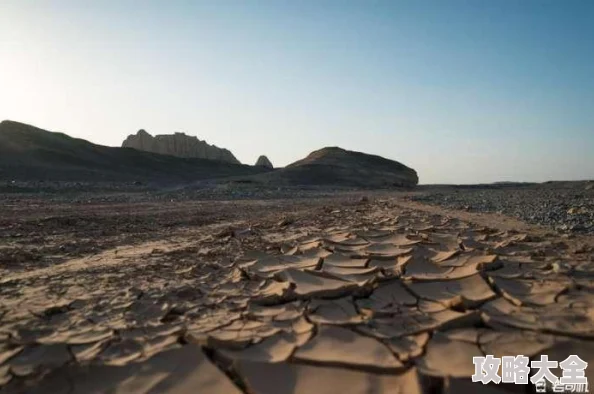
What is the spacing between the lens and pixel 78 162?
1137 inches

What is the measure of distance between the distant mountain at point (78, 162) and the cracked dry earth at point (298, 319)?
20.4 meters

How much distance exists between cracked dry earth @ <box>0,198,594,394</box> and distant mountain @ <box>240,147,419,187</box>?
2294cm

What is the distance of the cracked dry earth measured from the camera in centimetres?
182

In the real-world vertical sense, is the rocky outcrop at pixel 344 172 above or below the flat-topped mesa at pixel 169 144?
below

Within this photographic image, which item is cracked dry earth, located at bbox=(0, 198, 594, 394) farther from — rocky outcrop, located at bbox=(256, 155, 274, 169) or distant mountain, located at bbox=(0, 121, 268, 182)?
rocky outcrop, located at bbox=(256, 155, 274, 169)

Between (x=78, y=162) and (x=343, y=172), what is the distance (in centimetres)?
1739

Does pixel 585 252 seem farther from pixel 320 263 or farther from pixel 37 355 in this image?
pixel 37 355

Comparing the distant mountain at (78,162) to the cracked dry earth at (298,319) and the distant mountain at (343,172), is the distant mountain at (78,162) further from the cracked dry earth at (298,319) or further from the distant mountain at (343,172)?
the cracked dry earth at (298,319)

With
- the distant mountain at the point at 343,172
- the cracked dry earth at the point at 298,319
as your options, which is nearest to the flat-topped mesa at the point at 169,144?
the distant mountain at the point at 343,172

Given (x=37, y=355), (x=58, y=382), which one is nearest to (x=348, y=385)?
(x=58, y=382)

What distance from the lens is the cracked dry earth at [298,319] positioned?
1.82 metres

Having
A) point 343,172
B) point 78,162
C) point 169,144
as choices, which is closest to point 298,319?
point 78,162

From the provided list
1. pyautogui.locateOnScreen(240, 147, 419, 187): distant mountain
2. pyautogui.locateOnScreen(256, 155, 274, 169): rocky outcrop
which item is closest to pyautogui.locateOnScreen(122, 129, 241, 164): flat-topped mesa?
pyautogui.locateOnScreen(256, 155, 274, 169): rocky outcrop

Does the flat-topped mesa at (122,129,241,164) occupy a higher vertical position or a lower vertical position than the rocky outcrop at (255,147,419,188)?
higher
